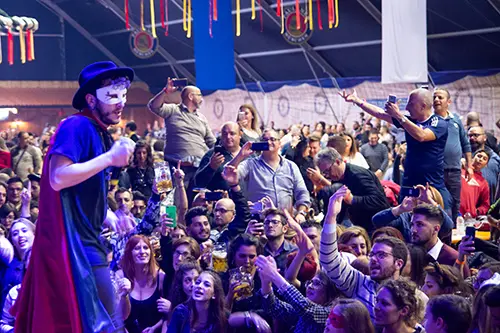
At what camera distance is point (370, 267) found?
13.8ft

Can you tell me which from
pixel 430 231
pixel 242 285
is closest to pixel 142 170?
pixel 242 285

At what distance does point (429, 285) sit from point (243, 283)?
3.60 ft

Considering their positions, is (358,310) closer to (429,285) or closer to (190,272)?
(429,285)

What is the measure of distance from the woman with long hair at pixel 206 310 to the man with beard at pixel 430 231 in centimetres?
121

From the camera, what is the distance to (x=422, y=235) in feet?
15.9

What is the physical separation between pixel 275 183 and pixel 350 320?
2.54 meters

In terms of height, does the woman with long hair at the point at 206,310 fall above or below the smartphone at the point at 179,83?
below

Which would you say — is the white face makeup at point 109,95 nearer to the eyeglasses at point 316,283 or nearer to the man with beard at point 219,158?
the eyeglasses at point 316,283

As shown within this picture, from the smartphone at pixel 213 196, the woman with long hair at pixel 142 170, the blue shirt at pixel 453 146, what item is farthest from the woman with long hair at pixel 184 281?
the woman with long hair at pixel 142 170

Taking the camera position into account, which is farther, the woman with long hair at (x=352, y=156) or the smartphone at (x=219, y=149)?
the woman with long hair at (x=352, y=156)

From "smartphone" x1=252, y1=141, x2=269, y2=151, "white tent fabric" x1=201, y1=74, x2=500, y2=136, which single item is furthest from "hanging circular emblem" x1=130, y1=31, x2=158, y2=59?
"smartphone" x1=252, y1=141, x2=269, y2=151

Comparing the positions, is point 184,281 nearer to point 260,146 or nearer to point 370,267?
point 370,267

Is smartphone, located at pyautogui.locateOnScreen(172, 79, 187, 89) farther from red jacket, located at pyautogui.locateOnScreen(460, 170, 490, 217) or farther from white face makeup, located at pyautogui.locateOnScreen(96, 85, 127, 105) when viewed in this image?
white face makeup, located at pyautogui.locateOnScreen(96, 85, 127, 105)

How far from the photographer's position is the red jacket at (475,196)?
22.7ft
